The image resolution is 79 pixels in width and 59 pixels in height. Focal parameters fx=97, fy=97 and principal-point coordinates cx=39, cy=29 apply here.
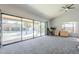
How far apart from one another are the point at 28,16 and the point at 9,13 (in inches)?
94.6

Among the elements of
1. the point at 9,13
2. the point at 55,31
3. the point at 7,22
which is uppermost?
the point at 9,13

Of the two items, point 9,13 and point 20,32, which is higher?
point 9,13

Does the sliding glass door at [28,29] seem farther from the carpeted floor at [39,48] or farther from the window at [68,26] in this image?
the window at [68,26]

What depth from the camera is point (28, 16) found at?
805 cm

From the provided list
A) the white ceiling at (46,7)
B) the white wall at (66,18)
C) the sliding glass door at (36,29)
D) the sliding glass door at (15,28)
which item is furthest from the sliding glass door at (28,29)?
the white wall at (66,18)

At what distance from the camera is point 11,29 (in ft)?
23.4

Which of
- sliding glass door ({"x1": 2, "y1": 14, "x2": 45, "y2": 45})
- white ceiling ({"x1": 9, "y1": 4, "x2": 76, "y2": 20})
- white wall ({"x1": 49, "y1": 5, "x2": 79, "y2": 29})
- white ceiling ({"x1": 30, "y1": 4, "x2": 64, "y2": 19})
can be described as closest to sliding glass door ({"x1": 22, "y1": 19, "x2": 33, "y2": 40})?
sliding glass door ({"x1": 2, "y1": 14, "x2": 45, "y2": 45})

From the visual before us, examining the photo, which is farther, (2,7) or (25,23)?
(25,23)

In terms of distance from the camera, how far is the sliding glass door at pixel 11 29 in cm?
647

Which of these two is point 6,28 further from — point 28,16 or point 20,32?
point 28,16

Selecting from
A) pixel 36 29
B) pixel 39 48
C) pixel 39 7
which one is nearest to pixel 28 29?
pixel 36 29

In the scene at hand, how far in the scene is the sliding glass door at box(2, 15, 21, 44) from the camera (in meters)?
6.47
